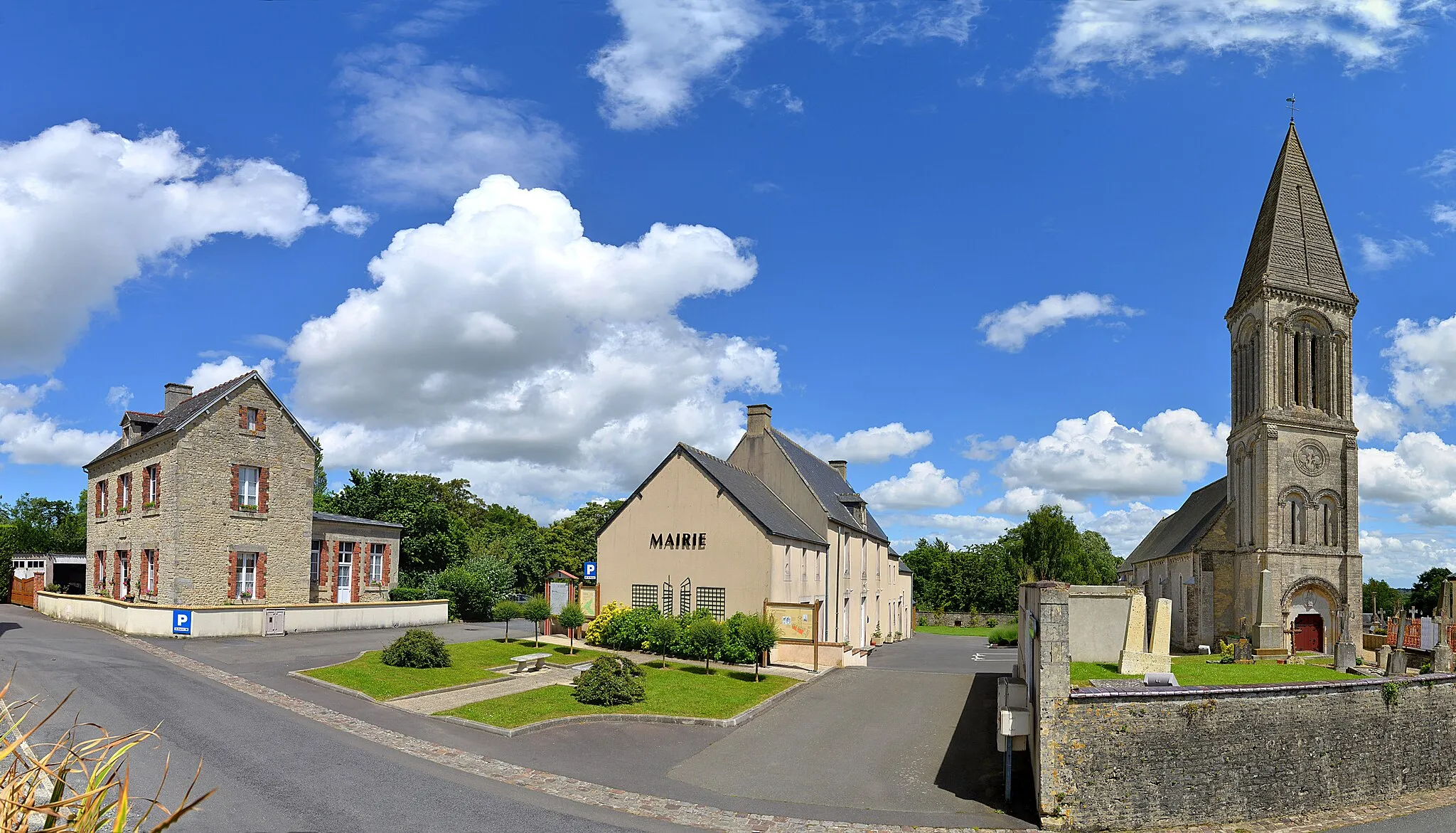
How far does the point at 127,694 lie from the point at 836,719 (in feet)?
54.3

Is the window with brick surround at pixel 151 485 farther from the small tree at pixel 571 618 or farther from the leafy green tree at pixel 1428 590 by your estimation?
the leafy green tree at pixel 1428 590

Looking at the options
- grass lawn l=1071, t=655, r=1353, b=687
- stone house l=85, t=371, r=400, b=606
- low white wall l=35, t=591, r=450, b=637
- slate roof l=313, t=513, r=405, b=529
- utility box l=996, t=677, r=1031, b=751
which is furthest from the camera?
slate roof l=313, t=513, r=405, b=529

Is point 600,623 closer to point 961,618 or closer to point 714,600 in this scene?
point 714,600

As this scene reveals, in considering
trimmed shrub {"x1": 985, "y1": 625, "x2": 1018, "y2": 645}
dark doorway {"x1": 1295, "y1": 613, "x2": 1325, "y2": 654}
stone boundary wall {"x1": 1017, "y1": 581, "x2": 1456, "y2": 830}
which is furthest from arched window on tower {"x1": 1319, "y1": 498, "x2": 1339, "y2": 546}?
stone boundary wall {"x1": 1017, "y1": 581, "x2": 1456, "y2": 830}

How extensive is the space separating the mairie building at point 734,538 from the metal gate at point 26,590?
1145 inches

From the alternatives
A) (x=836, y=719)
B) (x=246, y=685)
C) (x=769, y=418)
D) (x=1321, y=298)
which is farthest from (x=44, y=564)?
(x=1321, y=298)

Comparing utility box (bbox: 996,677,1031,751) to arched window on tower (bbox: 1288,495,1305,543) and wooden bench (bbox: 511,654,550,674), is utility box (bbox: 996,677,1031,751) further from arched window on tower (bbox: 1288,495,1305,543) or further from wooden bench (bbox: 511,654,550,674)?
arched window on tower (bbox: 1288,495,1305,543)

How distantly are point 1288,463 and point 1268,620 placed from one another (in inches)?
282

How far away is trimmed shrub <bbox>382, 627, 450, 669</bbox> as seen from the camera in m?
25.8

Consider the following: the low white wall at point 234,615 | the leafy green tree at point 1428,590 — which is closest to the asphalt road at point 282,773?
the low white wall at point 234,615

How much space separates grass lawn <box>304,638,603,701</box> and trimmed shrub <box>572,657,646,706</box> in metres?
3.80

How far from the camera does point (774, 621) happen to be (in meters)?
31.5

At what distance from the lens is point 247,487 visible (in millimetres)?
37344

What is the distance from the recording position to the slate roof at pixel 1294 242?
41.7 meters
